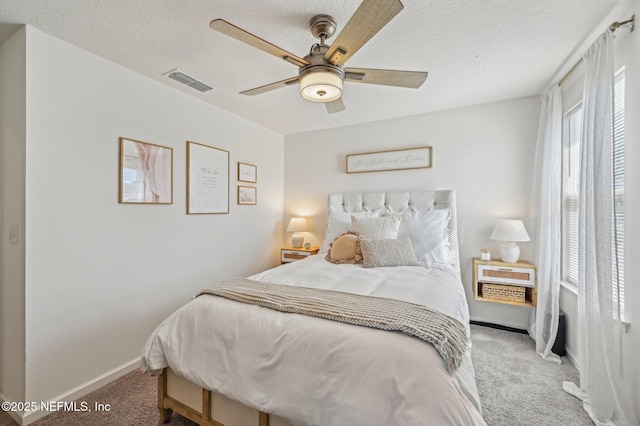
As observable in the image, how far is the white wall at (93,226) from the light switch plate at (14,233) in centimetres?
11

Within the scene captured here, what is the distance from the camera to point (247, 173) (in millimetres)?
3625

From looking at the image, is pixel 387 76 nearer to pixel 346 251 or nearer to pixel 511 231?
pixel 346 251

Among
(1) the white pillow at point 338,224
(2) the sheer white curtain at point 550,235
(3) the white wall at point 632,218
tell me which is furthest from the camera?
(1) the white pillow at point 338,224


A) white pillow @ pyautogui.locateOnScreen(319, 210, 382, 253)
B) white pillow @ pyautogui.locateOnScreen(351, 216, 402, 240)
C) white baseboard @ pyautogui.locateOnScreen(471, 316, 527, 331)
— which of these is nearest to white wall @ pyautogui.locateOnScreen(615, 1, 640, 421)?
white baseboard @ pyautogui.locateOnScreen(471, 316, 527, 331)

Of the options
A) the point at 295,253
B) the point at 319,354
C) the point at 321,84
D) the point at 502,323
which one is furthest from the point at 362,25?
the point at 502,323

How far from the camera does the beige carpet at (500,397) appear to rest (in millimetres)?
1737

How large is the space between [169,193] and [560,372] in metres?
3.70

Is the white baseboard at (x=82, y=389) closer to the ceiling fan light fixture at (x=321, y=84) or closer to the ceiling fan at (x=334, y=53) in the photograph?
the ceiling fan at (x=334, y=53)

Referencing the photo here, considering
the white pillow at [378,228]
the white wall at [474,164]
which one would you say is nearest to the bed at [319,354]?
the white pillow at [378,228]

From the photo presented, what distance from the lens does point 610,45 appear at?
5.50 feet

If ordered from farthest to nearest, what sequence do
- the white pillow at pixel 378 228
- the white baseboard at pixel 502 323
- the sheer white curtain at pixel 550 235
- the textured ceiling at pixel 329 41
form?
the white baseboard at pixel 502 323, the white pillow at pixel 378 228, the sheer white curtain at pixel 550 235, the textured ceiling at pixel 329 41

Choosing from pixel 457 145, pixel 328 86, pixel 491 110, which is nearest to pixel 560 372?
pixel 457 145

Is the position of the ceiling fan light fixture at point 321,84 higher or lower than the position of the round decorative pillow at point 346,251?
higher

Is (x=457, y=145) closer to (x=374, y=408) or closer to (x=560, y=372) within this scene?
(x=560, y=372)
